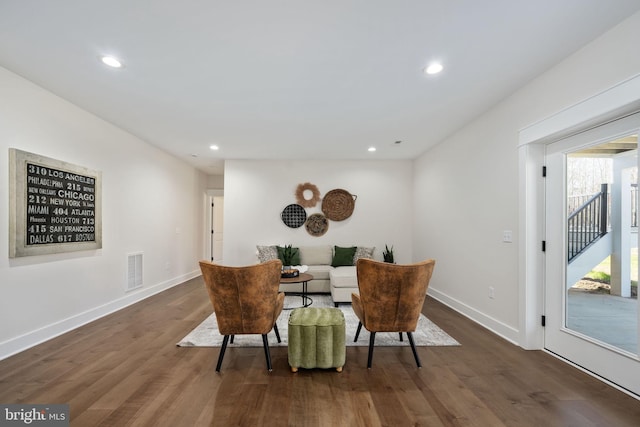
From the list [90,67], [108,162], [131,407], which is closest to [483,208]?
[131,407]

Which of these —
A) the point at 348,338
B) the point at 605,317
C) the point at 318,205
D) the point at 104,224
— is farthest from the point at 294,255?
the point at 605,317

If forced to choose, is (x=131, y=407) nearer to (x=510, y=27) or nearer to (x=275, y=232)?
(x=510, y=27)

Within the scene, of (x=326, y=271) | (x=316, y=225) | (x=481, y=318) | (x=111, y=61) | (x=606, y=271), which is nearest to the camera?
(x=606, y=271)

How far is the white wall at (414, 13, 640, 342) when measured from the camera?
2088 mm

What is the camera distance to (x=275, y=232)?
574 centimetres

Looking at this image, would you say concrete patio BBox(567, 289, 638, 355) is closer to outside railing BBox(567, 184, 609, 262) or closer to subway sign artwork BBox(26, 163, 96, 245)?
outside railing BBox(567, 184, 609, 262)

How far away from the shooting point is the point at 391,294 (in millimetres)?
2369

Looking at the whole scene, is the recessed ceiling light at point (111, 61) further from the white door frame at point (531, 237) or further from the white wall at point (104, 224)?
the white door frame at point (531, 237)

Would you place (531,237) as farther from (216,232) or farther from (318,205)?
(216,232)

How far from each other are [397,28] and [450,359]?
2.63 meters

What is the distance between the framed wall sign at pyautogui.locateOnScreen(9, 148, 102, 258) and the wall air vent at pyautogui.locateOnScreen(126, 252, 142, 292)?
0.74m

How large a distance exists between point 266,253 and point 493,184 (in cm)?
372

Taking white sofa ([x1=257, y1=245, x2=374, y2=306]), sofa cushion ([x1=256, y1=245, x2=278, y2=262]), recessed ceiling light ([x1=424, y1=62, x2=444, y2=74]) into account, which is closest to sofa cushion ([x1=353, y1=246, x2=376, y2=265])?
white sofa ([x1=257, y1=245, x2=374, y2=306])

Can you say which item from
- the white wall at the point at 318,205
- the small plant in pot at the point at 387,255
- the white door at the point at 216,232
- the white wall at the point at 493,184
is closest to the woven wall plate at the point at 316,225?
the white wall at the point at 318,205
